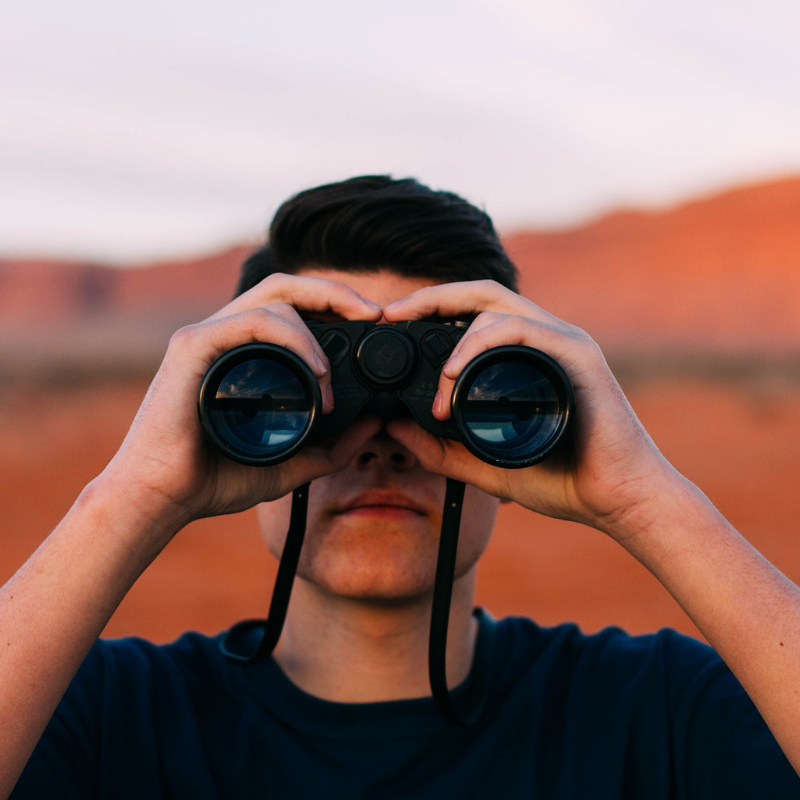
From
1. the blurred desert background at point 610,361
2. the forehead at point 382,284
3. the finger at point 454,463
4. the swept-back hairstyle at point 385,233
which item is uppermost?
the blurred desert background at point 610,361

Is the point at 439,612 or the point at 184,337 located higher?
the point at 184,337

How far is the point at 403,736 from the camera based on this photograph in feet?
5.18

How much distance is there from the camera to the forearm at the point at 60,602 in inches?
49.0

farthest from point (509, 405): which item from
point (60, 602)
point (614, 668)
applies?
point (60, 602)

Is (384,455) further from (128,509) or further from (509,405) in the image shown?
(128,509)

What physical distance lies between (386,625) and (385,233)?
86cm

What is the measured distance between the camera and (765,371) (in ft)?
71.8

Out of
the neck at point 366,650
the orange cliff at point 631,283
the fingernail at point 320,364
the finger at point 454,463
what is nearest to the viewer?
the fingernail at point 320,364

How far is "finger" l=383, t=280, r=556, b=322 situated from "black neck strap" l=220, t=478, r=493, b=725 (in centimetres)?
34

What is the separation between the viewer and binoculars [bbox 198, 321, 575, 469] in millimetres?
1393

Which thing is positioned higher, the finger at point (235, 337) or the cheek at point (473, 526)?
the finger at point (235, 337)

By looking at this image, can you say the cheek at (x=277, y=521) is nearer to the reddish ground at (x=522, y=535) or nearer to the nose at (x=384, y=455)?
the nose at (x=384, y=455)

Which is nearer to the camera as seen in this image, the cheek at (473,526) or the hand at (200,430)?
the hand at (200,430)

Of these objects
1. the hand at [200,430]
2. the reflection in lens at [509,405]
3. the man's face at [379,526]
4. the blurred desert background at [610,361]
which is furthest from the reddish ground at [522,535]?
the reflection in lens at [509,405]
